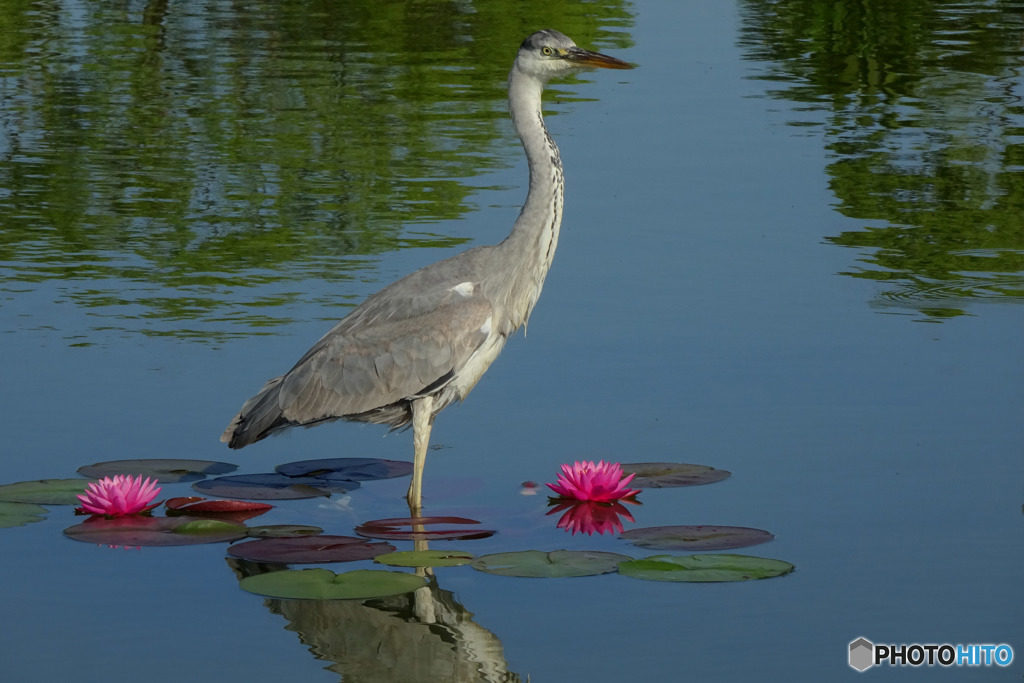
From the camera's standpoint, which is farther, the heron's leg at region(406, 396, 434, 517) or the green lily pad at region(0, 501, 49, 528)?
the heron's leg at region(406, 396, 434, 517)

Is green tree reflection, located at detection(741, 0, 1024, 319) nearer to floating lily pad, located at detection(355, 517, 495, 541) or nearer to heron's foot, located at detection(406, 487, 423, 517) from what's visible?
heron's foot, located at detection(406, 487, 423, 517)

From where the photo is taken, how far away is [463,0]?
36719mm

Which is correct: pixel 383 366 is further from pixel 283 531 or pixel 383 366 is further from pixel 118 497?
pixel 118 497

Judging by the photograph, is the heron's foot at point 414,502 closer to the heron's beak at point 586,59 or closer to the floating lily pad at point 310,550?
the floating lily pad at point 310,550

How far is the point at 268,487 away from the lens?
8.77 meters

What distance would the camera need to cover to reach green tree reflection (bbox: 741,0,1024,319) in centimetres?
1367

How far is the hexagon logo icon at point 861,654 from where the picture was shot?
6684 millimetres

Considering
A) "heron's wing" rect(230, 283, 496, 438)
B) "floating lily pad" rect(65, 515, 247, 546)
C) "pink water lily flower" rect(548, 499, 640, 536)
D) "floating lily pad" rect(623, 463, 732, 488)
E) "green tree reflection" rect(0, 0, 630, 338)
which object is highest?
"green tree reflection" rect(0, 0, 630, 338)

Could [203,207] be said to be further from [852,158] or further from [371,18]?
[371,18]

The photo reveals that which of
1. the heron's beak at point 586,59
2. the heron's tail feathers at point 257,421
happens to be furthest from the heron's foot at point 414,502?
the heron's beak at point 586,59

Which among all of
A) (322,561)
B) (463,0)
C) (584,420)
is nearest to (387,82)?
(463,0)

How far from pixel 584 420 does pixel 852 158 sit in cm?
880

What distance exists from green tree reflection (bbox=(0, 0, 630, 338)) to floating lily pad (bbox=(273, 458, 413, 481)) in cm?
279

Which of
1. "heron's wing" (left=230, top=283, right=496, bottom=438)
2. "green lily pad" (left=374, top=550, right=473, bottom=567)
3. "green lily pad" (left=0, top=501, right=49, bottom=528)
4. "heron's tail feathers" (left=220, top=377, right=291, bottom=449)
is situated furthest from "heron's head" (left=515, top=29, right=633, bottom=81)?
"green lily pad" (left=0, top=501, right=49, bottom=528)
